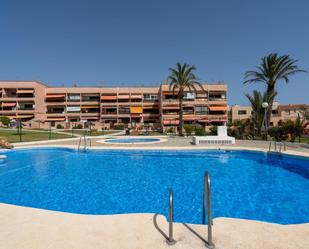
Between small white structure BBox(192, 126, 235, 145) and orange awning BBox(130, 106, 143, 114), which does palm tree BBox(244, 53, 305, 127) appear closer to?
small white structure BBox(192, 126, 235, 145)

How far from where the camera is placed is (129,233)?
3863 millimetres

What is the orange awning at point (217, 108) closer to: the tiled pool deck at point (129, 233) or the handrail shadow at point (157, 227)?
the tiled pool deck at point (129, 233)

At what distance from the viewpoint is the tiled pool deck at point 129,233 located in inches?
139

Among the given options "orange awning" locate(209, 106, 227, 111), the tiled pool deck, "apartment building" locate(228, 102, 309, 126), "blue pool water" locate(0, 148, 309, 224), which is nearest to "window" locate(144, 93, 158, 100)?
"orange awning" locate(209, 106, 227, 111)

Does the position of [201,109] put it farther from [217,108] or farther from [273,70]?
[273,70]

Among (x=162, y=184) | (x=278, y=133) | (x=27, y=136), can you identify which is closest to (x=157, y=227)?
(x=162, y=184)

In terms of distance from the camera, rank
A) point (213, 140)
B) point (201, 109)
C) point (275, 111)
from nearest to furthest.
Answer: point (213, 140)
point (201, 109)
point (275, 111)

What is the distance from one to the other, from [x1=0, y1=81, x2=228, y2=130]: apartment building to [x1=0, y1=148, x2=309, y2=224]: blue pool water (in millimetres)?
43857

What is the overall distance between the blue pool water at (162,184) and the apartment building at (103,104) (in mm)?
43857

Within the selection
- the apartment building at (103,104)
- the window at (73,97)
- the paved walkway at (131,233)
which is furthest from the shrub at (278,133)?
the window at (73,97)

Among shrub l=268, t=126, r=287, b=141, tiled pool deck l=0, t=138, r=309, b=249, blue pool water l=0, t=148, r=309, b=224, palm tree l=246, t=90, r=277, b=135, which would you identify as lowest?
blue pool water l=0, t=148, r=309, b=224

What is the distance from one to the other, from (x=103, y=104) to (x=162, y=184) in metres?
58.9

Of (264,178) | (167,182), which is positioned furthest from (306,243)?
(264,178)

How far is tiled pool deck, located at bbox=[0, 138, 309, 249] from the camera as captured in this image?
352 centimetres
